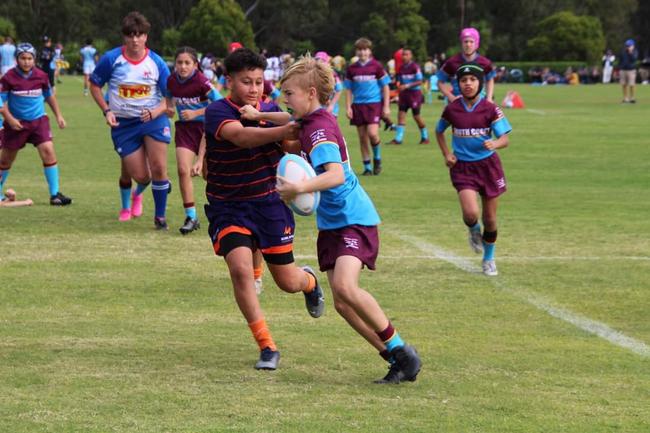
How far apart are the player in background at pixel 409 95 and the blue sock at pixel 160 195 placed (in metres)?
13.8

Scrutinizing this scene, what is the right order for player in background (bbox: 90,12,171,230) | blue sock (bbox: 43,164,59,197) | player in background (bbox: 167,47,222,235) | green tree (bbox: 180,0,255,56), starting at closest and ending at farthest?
player in background (bbox: 90,12,171,230) < player in background (bbox: 167,47,222,235) < blue sock (bbox: 43,164,59,197) < green tree (bbox: 180,0,255,56)

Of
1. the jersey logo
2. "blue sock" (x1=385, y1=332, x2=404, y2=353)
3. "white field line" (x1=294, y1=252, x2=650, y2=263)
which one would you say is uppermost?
the jersey logo

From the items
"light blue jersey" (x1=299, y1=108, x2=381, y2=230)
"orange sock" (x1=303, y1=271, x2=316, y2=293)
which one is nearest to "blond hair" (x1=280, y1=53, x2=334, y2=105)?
"light blue jersey" (x1=299, y1=108, x2=381, y2=230)

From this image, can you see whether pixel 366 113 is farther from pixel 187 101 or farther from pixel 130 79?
pixel 130 79

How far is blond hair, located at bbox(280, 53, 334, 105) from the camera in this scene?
711cm

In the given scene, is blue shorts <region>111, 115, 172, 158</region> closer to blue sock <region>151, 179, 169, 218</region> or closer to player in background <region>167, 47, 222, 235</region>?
player in background <region>167, 47, 222, 235</region>

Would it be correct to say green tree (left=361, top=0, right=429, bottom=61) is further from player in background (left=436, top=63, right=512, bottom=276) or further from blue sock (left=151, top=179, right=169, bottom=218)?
player in background (left=436, top=63, right=512, bottom=276)

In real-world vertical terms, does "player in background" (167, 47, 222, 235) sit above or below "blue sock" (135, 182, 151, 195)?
above

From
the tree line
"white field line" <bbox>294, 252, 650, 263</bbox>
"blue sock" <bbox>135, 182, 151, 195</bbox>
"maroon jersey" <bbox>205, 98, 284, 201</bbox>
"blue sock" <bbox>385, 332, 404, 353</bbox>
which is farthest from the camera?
the tree line

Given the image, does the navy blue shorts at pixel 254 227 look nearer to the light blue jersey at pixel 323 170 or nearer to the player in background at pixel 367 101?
the light blue jersey at pixel 323 170

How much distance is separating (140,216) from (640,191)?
7.16 meters

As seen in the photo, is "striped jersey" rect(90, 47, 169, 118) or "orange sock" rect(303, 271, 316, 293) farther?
"striped jersey" rect(90, 47, 169, 118)

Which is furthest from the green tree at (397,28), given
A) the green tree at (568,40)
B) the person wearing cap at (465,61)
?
the person wearing cap at (465,61)

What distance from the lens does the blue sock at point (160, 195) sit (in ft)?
46.0
